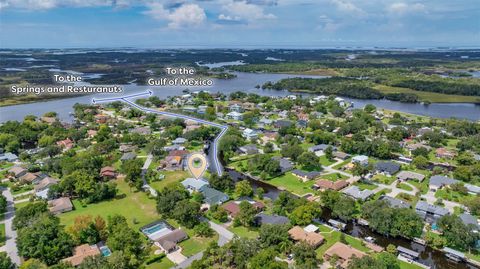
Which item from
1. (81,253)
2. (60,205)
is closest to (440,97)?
(60,205)

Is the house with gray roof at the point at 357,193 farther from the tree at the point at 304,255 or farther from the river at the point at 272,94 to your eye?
the river at the point at 272,94

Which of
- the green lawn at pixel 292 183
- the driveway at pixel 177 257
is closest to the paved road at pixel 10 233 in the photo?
the driveway at pixel 177 257

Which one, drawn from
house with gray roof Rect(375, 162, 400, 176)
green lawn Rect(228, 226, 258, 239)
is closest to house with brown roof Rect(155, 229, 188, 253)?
green lawn Rect(228, 226, 258, 239)

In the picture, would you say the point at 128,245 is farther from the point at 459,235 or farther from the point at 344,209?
the point at 459,235

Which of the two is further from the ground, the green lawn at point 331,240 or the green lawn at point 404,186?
the green lawn at point 404,186

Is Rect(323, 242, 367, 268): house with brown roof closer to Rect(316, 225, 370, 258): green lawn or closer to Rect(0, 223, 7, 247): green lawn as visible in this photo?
Rect(316, 225, 370, 258): green lawn

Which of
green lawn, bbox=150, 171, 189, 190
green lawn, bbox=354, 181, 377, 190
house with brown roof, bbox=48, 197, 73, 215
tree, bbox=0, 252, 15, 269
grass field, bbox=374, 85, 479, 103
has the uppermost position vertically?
grass field, bbox=374, 85, 479, 103
